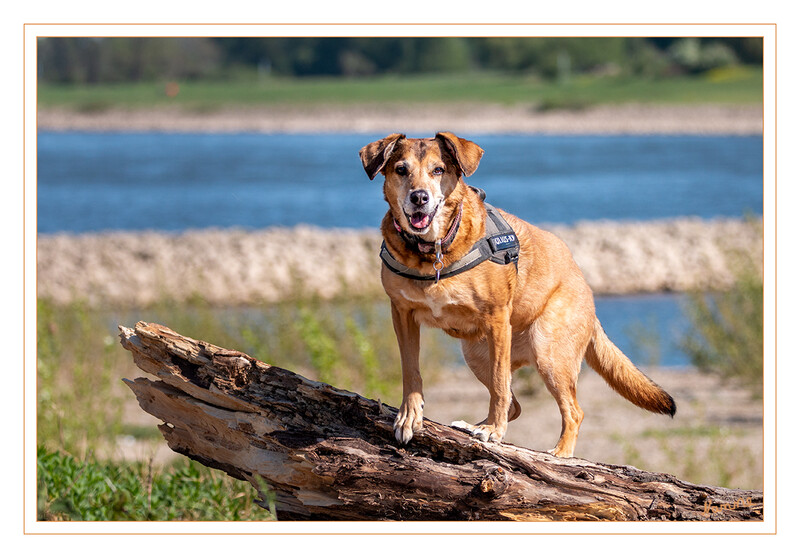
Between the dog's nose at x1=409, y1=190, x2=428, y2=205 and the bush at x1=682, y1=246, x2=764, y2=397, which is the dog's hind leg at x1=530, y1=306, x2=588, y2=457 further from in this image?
the bush at x1=682, y1=246, x2=764, y2=397

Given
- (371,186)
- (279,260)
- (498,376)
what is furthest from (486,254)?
(371,186)

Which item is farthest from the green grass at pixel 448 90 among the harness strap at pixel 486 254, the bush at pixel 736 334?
the harness strap at pixel 486 254

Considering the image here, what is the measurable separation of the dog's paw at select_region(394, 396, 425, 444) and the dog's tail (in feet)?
4.38

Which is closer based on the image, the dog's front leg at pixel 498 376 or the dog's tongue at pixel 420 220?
the dog's tongue at pixel 420 220

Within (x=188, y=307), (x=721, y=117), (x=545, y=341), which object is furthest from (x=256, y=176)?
(x=545, y=341)

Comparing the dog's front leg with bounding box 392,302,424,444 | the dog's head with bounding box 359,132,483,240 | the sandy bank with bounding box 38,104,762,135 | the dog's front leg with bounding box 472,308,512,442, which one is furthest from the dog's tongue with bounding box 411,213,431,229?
the sandy bank with bounding box 38,104,762,135

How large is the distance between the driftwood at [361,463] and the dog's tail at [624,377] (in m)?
0.76

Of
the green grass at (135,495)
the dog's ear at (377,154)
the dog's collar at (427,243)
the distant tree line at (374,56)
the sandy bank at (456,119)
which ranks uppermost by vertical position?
the distant tree line at (374,56)

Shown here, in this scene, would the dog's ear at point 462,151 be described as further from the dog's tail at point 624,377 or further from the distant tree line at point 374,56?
the distant tree line at point 374,56

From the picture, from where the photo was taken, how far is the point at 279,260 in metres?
15.5

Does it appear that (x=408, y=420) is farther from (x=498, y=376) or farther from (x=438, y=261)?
(x=438, y=261)

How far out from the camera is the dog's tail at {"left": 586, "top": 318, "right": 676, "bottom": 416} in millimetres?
5059

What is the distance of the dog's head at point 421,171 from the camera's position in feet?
13.7

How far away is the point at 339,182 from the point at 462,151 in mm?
22509
